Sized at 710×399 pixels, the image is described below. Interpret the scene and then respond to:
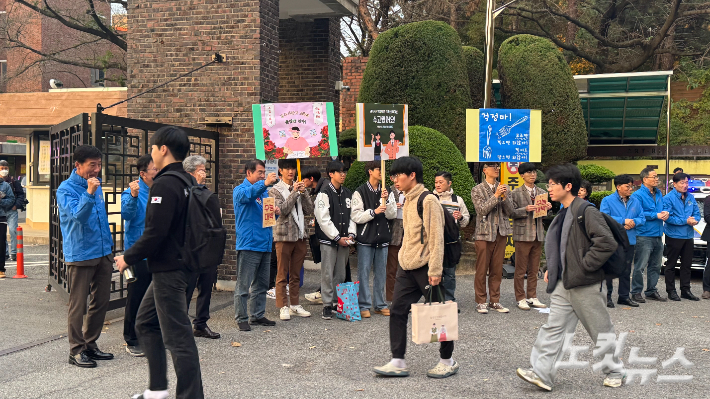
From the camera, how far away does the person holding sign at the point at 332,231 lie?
820 centimetres

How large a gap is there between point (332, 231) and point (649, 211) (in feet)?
15.9

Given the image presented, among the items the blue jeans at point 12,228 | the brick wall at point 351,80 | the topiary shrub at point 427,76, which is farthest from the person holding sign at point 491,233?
the brick wall at point 351,80

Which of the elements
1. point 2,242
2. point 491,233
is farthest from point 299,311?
point 2,242

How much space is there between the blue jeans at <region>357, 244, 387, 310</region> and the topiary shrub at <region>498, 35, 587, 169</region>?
351 inches

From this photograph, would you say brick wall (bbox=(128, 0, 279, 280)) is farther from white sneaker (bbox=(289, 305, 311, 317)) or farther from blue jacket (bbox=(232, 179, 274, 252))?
blue jacket (bbox=(232, 179, 274, 252))

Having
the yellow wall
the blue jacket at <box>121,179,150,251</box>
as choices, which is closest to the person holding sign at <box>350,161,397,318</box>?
the blue jacket at <box>121,179,150,251</box>

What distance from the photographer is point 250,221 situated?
24.8 feet

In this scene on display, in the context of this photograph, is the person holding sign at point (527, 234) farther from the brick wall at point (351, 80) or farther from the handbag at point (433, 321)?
the brick wall at point (351, 80)

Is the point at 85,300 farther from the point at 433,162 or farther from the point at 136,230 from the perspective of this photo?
the point at 433,162

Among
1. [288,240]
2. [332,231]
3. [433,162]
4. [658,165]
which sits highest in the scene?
[658,165]

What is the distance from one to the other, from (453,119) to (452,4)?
430 inches

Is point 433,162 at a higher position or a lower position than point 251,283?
higher

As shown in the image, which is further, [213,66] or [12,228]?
[12,228]

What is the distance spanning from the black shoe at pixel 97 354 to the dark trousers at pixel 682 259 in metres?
8.08
